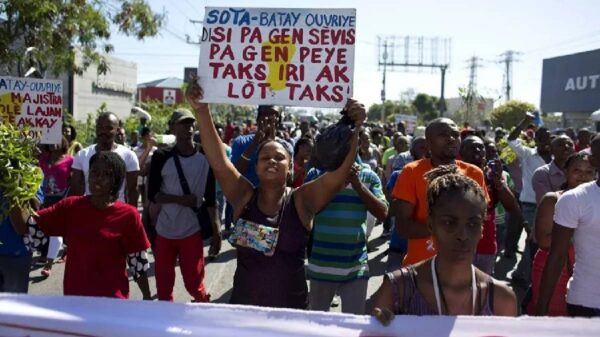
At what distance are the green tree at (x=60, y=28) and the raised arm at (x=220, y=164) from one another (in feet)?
28.5

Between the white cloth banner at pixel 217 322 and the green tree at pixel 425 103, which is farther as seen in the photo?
Answer: the green tree at pixel 425 103

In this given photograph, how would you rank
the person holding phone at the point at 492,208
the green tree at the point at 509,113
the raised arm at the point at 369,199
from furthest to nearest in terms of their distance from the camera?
1. the green tree at the point at 509,113
2. the person holding phone at the point at 492,208
3. the raised arm at the point at 369,199

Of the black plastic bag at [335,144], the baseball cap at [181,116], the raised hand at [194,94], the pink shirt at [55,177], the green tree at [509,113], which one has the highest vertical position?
the green tree at [509,113]

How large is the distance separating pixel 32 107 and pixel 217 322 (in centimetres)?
389

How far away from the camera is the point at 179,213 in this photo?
5.13 metres

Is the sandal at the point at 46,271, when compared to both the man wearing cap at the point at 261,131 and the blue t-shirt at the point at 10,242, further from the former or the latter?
the blue t-shirt at the point at 10,242

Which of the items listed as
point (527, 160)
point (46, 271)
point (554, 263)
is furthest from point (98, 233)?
point (527, 160)

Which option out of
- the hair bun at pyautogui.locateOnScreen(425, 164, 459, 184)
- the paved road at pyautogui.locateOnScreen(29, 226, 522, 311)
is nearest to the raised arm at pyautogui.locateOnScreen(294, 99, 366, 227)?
the hair bun at pyautogui.locateOnScreen(425, 164, 459, 184)

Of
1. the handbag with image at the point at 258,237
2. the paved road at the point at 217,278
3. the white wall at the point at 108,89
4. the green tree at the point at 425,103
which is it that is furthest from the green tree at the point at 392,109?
the handbag with image at the point at 258,237

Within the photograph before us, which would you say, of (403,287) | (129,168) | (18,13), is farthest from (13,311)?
(18,13)

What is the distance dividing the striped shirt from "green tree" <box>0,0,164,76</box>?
28.6 ft

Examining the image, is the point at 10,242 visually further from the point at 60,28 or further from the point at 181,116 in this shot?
the point at 60,28

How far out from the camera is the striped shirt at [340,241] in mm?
4070

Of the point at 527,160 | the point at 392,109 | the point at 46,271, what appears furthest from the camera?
the point at 392,109
